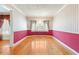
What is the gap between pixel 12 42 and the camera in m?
6.59

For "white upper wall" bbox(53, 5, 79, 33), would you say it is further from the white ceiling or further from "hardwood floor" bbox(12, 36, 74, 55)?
the white ceiling

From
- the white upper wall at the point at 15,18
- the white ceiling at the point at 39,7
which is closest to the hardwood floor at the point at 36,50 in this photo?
the white upper wall at the point at 15,18

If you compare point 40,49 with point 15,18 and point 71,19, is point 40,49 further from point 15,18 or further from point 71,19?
point 15,18

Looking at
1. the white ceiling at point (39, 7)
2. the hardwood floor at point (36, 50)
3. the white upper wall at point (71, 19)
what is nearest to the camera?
the white upper wall at point (71, 19)

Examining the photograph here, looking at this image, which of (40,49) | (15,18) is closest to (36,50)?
(40,49)

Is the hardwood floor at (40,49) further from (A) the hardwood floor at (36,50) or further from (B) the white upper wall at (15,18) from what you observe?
(B) the white upper wall at (15,18)

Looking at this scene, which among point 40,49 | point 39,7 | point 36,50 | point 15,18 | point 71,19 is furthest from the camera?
point 39,7

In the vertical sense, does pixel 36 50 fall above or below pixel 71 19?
below

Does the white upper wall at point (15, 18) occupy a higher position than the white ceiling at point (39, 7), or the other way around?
the white ceiling at point (39, 7)

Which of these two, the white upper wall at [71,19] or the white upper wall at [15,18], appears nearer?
the white upper wall at [71,19]

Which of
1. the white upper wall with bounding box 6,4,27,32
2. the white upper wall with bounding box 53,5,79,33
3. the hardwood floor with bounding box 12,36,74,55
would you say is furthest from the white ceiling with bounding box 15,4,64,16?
the hardwood floor with bounding box 12,36,74,55
